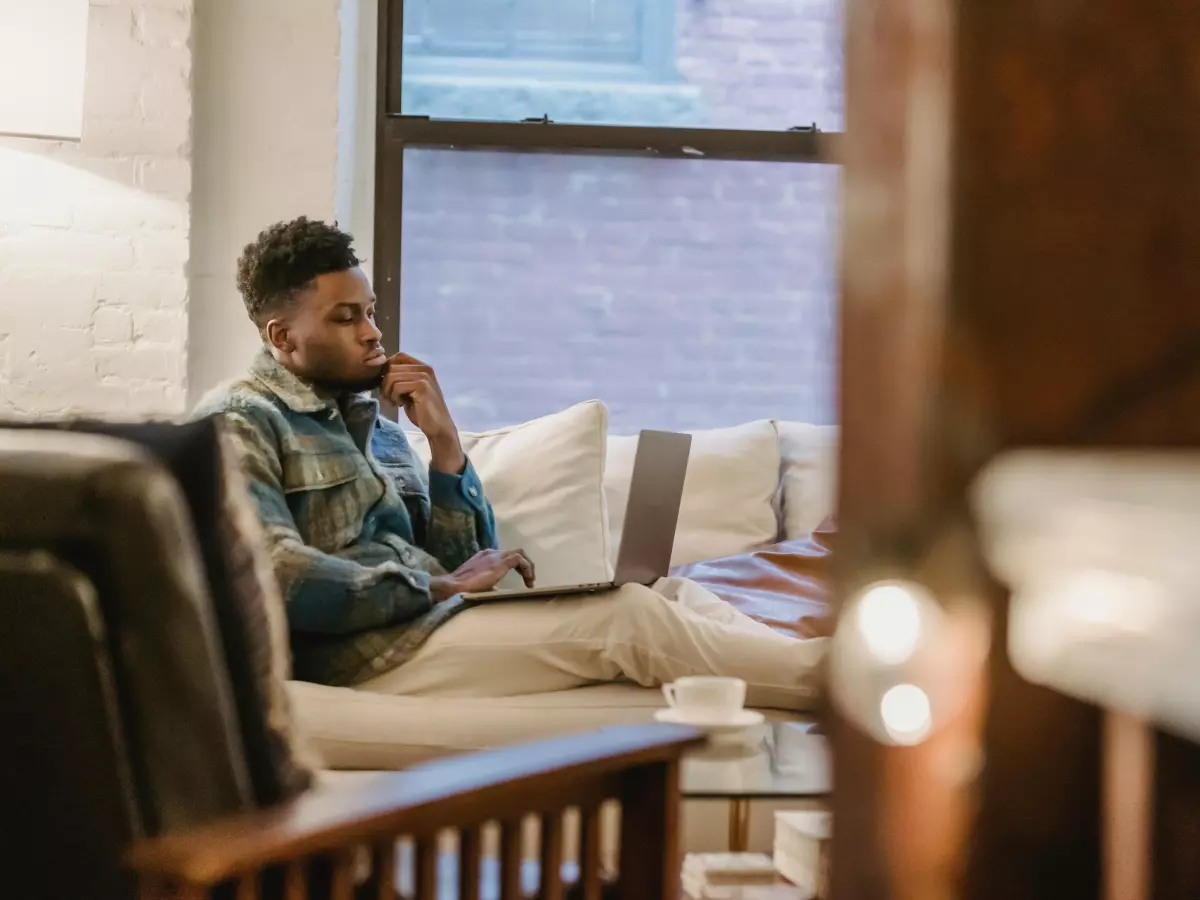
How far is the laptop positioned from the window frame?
4.37ft

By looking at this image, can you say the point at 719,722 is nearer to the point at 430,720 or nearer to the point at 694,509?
the point at 430,720

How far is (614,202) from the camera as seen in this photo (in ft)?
11.5

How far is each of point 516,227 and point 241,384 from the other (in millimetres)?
1314

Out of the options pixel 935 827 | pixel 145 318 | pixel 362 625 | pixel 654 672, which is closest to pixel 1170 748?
pixel 935 827

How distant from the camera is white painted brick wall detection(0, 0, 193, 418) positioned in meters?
2.83

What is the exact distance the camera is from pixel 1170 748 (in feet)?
1.54

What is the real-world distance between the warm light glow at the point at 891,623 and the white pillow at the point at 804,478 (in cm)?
244

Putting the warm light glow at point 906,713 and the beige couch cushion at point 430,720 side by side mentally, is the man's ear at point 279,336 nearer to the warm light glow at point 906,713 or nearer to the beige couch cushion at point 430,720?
the beige couch cushion at point 430,720

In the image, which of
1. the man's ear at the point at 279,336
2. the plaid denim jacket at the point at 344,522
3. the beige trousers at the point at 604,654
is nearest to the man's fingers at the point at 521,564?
the plaid denim jacket at the point at 344,522

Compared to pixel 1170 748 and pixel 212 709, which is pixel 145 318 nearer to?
pixel 212 709

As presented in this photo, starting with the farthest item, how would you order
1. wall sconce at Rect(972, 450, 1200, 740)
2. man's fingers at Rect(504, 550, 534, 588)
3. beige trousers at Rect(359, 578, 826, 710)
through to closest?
man's fingers at Rect(504, 550, 534, 588) < beige trousers at Rect(359, 578, 826, 710) < wall sconce at Rect(972, 450, 1200, 740)

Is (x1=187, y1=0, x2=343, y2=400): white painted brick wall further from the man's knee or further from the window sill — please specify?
the man's knee

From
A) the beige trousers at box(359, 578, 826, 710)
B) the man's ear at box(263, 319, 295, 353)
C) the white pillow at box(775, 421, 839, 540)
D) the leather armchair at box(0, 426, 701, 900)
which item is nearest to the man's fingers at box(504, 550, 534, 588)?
the beige trousers at box(359, 578, 826, 710)

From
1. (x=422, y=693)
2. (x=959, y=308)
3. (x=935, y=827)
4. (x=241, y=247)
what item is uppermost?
(x=241, y=247)
